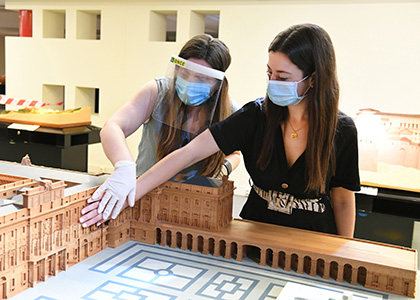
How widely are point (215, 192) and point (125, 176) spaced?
14.3 inches

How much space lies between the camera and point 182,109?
2344 millimetres

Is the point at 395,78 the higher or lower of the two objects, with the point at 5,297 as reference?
higher

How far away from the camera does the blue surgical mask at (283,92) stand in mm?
1854

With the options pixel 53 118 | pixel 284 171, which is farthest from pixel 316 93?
pixel 53 118

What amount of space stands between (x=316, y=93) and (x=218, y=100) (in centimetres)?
60

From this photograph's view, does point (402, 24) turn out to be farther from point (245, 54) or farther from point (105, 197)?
point (105, 197)

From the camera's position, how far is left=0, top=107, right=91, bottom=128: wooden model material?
506cm

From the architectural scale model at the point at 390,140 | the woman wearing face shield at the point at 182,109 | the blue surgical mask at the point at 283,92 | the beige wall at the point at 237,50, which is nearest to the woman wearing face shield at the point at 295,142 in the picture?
the blue surgical mask at the point at 283,92

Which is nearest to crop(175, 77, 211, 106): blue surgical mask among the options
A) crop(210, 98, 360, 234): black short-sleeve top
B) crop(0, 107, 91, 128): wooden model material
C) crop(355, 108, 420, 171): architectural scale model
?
crop(210, 98, 360, 234): black short-sleeve top

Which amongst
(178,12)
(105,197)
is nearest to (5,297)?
(105,197)

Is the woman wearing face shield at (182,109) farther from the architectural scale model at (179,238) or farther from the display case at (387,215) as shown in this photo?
the display case at (387,215)

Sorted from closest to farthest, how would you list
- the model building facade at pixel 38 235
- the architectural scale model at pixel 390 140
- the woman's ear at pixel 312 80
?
the model building facade at pixel 38 235 → the woman's ear at pixel 312 80 → the architectural scale model at pixel 390 140

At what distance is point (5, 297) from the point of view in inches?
56.8

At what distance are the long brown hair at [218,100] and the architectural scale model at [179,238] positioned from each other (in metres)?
0.31
